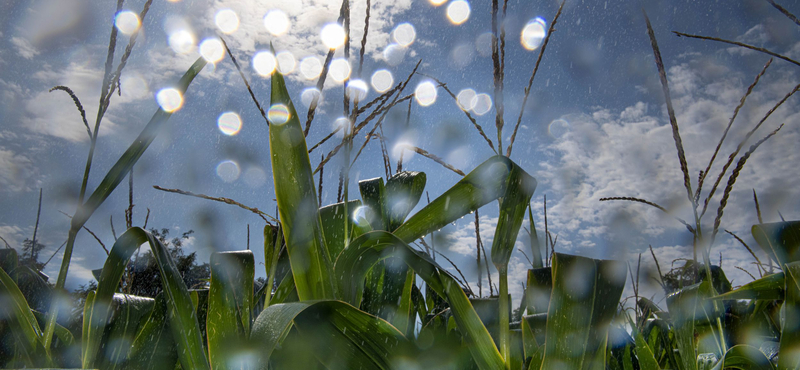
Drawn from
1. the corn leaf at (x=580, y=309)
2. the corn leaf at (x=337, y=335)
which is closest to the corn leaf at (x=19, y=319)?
the corn leaf at (x=337, y=335)

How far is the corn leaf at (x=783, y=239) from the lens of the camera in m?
0.77

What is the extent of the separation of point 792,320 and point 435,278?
607 millimetres

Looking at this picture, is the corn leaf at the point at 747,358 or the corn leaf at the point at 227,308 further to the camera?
the corn leaf at the point at 747,358

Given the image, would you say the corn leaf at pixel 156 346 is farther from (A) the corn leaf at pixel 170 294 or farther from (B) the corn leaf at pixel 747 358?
(B) the corn leaf at pixel 747 358

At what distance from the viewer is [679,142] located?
37.5 inches

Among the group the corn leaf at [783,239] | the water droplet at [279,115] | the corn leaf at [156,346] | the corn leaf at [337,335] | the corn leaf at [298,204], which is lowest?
the corn leaf at [156,346]

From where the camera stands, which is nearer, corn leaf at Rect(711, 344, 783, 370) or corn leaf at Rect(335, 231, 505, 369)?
corn leaf at Rect(335, 231, 505, 369)

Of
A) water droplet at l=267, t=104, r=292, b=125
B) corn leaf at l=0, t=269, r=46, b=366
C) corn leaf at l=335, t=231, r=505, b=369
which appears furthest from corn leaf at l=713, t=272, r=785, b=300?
corn leaf at l=0, t=269, r=46, b=366

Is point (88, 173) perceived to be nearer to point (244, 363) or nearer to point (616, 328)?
point (244, 363)

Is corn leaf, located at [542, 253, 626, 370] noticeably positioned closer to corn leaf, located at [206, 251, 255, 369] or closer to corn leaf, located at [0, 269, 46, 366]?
corn leaf, located at [206, 251, 255, 369]

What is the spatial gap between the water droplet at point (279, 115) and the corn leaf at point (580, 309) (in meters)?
0.39

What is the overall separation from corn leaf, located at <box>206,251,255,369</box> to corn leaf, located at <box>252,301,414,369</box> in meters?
0.09

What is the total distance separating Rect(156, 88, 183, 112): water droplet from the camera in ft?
2.11

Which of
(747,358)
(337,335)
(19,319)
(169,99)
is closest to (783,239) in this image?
(747,358)
